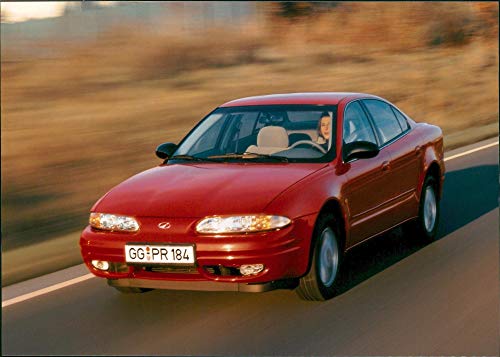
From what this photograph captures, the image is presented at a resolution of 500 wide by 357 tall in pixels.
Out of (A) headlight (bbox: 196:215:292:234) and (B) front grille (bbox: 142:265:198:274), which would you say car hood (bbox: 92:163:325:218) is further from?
(B) front grille (bbox: 142:265:198:274)

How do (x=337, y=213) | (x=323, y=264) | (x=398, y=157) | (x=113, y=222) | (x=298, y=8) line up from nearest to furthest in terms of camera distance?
(x=113, y=222)
(x=323, y=264)
(x=337, y=213)
(x=398, y=157)
(x=298, y=8)

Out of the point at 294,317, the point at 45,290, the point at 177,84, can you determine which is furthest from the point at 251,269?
the point at 177,84

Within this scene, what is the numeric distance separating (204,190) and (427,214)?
325cm

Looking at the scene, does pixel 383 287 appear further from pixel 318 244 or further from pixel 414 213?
pixel 414 213

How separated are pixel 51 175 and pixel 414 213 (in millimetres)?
6734

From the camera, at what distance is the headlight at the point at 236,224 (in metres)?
6.73

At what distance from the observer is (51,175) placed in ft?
47.2

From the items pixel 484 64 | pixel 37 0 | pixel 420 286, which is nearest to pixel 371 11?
pixel 484 64

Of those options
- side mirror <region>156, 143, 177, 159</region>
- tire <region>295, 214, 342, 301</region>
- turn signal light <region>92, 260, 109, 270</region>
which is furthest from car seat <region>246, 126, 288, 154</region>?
turn signal light <region>92, 260, 109, 270</region>

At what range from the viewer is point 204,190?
7.12 metres

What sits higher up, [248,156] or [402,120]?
[402,120]

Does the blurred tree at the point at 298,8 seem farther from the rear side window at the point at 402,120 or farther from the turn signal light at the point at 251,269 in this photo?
the turn signal light at the point at 251,269

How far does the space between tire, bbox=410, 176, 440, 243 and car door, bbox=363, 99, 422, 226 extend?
0.49 feet

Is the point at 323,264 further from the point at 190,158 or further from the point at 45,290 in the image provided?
the point at 45,290
